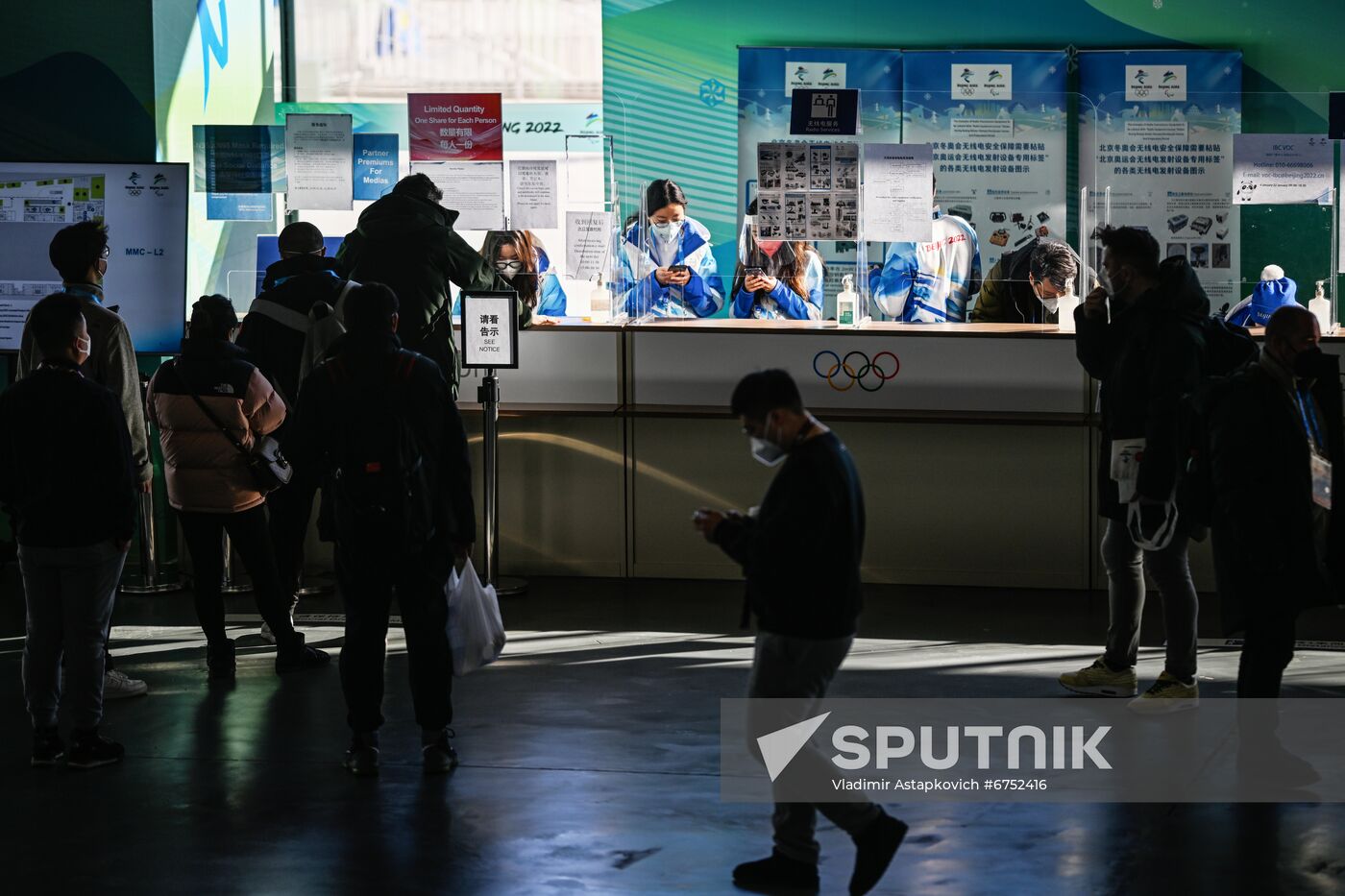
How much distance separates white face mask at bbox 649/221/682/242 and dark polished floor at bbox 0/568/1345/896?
8.22 ft

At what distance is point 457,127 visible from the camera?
7.70m

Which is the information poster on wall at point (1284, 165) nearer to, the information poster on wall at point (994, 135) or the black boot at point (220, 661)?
the information poster on wall at point (994, 135)

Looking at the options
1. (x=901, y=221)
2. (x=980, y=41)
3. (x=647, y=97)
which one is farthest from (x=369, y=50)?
(x=901, y=221)

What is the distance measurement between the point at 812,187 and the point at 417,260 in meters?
Result: 1.87

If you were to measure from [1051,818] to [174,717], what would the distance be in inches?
107

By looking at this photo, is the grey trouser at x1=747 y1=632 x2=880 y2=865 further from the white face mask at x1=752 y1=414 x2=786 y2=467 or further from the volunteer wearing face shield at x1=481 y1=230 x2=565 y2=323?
the volunteer wearing face shield at x1=481 y1=230 x2=565 y2=323

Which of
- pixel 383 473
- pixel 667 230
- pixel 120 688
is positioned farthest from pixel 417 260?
pixel 383 473

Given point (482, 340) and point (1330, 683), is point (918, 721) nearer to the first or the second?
point (1330, 683)

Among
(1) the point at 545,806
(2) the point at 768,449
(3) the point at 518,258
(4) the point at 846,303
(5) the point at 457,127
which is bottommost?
(1) the point at 545,806

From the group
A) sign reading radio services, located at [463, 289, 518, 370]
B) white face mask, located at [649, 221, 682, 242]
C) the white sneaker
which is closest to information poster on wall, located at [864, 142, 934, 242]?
white face mask, located at [649, 221, 682, 242]

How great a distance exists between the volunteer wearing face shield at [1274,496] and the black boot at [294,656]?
10.2 feet

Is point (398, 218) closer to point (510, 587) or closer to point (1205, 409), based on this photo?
point (510, 587)

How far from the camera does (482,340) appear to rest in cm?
693

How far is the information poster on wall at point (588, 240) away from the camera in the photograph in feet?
25.2
